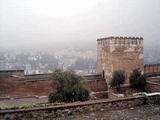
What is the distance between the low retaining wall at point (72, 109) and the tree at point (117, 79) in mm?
9674

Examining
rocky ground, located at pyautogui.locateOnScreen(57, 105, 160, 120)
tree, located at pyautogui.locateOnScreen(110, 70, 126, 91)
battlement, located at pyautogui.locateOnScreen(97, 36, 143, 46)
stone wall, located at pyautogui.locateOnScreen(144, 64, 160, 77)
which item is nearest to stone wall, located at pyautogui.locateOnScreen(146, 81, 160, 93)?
tree, located at pyautogui.locateOnScreen(110, 70, 126, 91)

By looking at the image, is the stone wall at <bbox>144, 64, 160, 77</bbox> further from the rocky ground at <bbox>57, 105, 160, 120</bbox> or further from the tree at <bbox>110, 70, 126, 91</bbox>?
the rocky ground at <bbox>57, 105, 160, 120</bbox>

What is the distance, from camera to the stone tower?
65.6 ft

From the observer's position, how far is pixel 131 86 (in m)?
19.5

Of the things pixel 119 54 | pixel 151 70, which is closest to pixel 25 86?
pixel 119 54

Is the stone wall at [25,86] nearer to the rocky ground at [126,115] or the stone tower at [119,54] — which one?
the stone tower at [119,54]

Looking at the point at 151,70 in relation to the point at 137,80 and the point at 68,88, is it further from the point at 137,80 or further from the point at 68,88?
the point at 68,88

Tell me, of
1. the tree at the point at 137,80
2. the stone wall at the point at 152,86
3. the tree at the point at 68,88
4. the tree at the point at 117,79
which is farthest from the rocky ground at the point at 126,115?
the tree at the point at 137,80

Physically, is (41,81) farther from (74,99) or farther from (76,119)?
(76,119)

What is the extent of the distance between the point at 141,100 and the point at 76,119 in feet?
8.44

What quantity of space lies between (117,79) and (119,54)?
2.20 m

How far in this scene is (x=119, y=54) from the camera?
20.2 m

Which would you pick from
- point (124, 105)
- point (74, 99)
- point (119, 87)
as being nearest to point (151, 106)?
point (124, 105)

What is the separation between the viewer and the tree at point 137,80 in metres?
19.2
